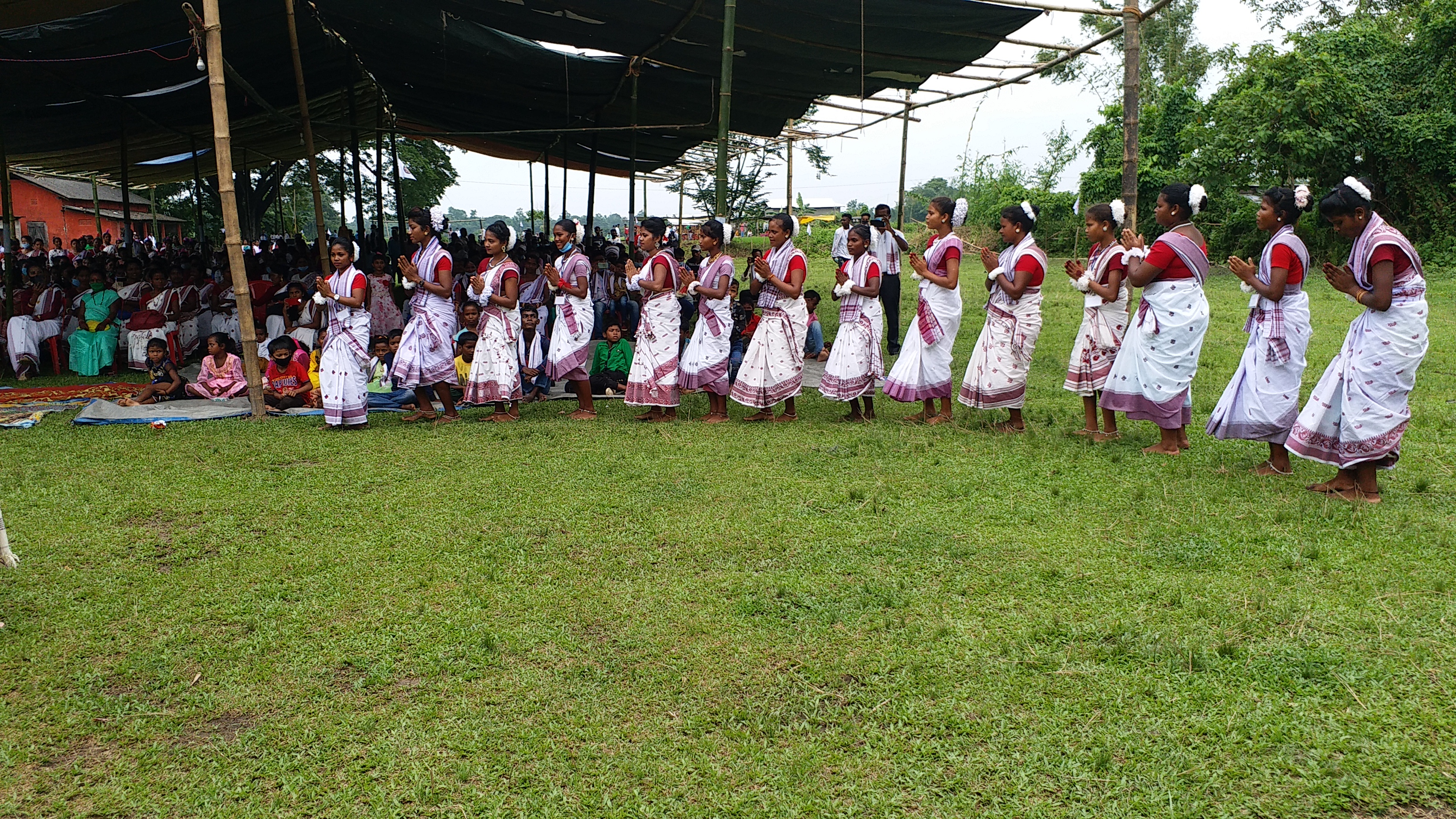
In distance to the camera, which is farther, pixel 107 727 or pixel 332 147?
pixel 332 147

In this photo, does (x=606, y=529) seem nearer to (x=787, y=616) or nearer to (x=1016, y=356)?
(x=787, y=616)

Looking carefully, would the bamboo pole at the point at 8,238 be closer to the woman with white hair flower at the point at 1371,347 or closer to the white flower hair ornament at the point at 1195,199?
the white flower hair ornament at the point at 1195,199

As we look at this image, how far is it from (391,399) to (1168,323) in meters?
6.27

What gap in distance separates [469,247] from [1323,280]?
49.7ft

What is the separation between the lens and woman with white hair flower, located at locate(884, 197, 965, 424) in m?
6.78

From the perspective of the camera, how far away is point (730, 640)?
3420 millimetres

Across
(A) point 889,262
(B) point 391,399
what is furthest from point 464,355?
(A) point 889,262

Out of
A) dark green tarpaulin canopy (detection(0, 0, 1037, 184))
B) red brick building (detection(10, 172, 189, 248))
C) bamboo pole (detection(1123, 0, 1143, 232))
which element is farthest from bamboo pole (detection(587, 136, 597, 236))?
red brick building (detection(10, 172, 189, 248))

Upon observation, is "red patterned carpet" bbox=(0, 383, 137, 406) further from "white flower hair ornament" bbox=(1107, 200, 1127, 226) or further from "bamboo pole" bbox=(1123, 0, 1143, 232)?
"bamboo pole" bbox=(1123, 0, 1143, 232)

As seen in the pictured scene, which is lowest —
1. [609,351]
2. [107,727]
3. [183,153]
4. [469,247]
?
[107,727]

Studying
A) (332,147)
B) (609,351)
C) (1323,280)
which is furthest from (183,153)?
(1323,280)

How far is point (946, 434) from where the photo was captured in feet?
21.7

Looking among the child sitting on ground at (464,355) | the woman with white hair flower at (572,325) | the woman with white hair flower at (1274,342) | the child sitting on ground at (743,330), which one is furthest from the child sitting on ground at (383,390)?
the woman with white hair flower at (1274,342)

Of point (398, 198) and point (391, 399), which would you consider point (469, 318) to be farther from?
point (398, 198)
